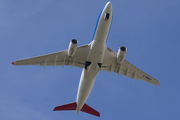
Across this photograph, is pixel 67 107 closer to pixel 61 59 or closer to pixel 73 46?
pixel 61 59

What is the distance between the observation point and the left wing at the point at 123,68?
29.0 m

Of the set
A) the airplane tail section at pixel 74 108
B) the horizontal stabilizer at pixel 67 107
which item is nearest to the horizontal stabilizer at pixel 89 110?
the airplane tail section at pixel 74 108

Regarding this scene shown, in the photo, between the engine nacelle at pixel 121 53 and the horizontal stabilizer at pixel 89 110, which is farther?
the horizontal stabilizer at pixel 89 110

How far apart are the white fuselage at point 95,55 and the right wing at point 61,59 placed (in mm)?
1110

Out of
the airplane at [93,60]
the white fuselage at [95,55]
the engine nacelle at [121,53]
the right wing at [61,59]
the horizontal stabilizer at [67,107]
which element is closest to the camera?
the white fuselage at [95,55]

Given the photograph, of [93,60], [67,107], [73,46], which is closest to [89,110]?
[67,107]

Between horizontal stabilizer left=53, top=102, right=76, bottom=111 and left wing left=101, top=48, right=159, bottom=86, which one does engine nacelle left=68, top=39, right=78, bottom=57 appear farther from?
horizontal stabilizer left=53, top=102, right=76, bottom=111

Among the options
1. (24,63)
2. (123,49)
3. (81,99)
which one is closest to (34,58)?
(24,63)

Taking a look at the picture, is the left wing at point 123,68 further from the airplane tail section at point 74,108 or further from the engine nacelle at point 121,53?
the airplane tail section at point 74,108

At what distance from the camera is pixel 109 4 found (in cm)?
2552

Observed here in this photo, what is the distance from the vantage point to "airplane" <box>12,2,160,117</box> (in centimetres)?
2584

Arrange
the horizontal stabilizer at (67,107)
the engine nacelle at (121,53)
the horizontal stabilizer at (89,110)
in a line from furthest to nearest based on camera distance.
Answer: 1. the horizontal stabilizer at (89,110)
2. the horizontal stabilizer at (67,107)
3. the engine nacelle at (121,53)

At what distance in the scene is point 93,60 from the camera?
89.5 feet

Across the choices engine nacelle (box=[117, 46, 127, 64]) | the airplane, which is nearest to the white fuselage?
the airplane
